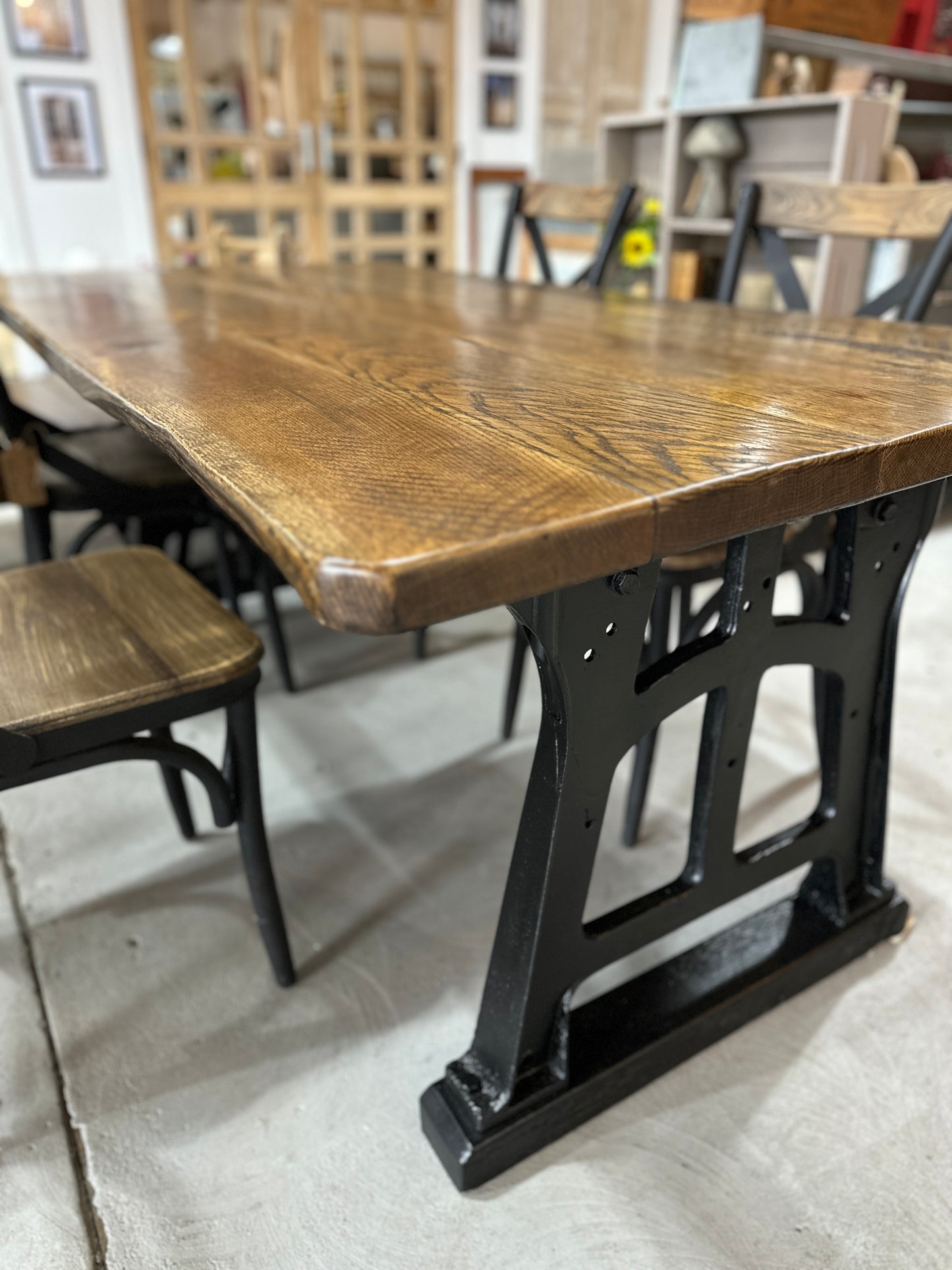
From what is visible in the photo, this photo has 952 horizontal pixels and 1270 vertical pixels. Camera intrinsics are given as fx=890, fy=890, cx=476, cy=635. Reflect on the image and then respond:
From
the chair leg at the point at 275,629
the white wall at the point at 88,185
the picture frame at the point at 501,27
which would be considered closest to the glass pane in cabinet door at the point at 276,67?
the white wall at the point at 88,185

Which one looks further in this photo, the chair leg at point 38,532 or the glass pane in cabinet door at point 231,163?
the glass pane in cabinet door at point 231,163

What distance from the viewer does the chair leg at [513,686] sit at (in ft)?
5.37

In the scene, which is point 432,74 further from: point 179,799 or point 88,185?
point 179,799

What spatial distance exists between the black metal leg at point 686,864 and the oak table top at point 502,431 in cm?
14

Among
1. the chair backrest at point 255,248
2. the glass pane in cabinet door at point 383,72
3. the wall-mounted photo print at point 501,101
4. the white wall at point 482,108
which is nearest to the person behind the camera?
the chair backrest at point 255,248

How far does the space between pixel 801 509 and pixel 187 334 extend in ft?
3.33

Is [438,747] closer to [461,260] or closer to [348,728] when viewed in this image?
[348,728]

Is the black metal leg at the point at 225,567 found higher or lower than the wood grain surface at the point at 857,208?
lower

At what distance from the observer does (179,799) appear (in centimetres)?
147

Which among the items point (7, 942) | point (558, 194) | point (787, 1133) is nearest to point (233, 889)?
point (7, 942)

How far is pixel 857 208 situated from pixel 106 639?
142 cm

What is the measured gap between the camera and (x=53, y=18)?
422 cm

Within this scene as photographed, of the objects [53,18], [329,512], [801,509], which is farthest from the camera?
[53,18]

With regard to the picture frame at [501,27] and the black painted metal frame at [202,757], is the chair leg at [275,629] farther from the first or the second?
the picture frame at [501,27]
